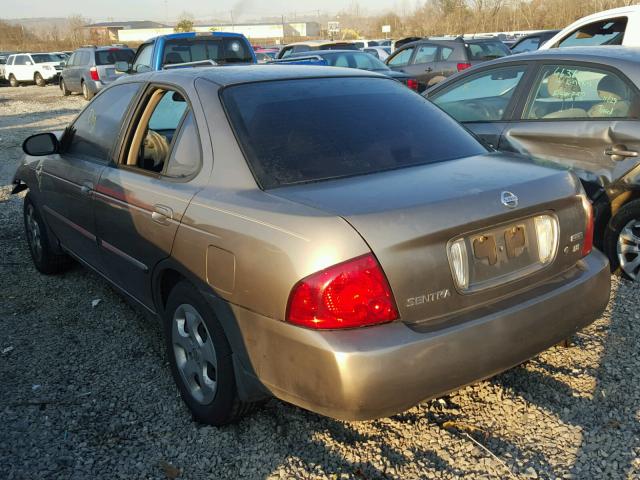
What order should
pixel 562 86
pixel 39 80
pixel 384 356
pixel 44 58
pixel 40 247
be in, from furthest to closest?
pixel 44 58 → pixel 39 80 → pixel 40 247 → pixel 562 86 → pixel 384 356

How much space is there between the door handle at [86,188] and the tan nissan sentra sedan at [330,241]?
87 mm

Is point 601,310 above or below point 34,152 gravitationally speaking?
below

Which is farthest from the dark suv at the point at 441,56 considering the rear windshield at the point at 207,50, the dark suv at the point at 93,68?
the dark suv at the point at 93,68

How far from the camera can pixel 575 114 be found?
4691 millimetres

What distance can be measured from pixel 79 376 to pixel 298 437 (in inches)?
56.0

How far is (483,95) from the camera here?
5.50m

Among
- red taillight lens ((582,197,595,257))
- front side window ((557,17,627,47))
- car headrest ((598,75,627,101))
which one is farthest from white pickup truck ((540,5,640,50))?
red taillight lens ((582,197,595,257))

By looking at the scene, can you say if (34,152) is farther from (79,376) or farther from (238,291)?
(238,291)

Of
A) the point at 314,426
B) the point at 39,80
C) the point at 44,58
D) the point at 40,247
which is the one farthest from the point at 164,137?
the point at 44,58

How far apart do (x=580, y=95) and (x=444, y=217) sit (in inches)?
116

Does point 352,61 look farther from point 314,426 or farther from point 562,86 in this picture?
point 314,426

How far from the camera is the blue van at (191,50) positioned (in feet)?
35.9

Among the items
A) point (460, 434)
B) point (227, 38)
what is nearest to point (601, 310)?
point (460, 434)

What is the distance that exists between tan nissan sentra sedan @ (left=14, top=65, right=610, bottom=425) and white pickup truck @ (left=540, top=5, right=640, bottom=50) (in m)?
4.83
